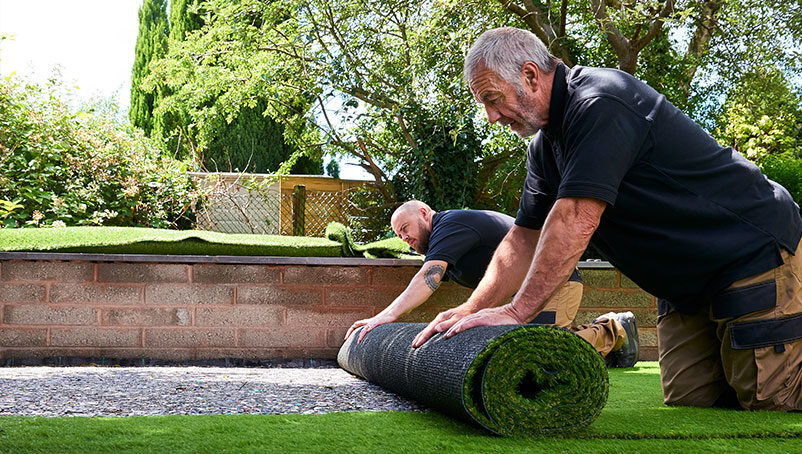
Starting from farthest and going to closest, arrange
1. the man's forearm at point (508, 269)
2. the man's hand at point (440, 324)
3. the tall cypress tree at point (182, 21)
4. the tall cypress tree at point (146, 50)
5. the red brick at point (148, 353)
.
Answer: the tall cypress tree at point (146, 50), the tall cypress tree at point (182, 21), the red brick at point (148, 353), the man's forearm at point (508, 269), the man's hand at point (440, 324)

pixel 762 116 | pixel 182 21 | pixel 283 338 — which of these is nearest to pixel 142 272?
pixel 283 338

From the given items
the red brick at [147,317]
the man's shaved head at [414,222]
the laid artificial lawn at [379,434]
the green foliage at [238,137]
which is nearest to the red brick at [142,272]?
the red brick at [147,317]

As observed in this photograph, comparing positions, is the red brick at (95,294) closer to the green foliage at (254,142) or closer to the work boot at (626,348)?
the work boot at (626,348)

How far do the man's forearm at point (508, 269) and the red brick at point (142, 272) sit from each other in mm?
2440

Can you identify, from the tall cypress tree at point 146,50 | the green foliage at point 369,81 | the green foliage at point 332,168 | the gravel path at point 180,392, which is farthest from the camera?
the tall cypress tree at point 146,50

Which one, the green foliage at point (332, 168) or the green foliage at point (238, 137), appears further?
the green foliage at point (332, 168)

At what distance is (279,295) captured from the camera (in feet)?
15.1

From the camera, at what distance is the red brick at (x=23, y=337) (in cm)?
430

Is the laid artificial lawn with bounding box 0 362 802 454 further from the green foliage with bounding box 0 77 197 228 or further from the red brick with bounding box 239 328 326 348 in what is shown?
the green foliage with bounding box 0 77 197 228

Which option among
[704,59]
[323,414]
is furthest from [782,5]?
[323,414]

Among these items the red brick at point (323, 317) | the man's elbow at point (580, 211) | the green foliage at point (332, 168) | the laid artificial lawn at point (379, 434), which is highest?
the green foliage at point (332, 168)

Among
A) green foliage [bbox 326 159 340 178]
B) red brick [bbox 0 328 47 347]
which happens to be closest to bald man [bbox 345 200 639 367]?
red brick [bbox 0 328 47 347]

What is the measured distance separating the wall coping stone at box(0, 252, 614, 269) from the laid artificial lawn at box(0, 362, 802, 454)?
230 centimetres

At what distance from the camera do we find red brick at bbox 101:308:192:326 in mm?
4410
